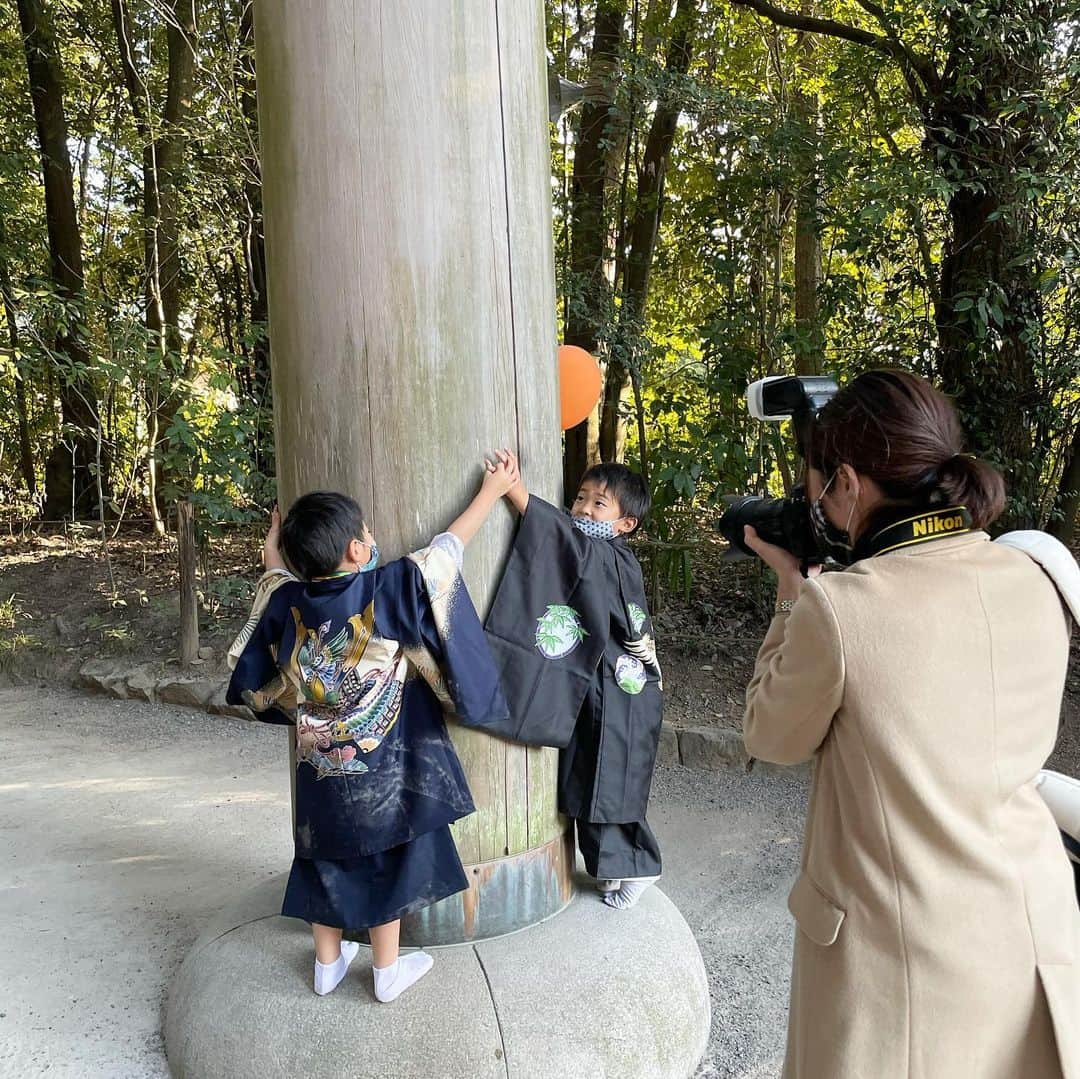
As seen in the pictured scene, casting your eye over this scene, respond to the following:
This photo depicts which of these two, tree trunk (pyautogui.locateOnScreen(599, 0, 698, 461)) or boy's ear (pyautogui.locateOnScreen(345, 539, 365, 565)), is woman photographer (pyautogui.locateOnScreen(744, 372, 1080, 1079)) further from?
tree trunk (pyautogui.locateOnScreen(599, 0, 698, 461))

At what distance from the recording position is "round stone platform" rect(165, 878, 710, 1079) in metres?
1.99

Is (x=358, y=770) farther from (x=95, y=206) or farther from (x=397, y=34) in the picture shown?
(x=95, y=206)

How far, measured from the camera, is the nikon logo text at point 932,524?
1.32m

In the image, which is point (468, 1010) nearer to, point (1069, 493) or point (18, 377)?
point (1069, 493)

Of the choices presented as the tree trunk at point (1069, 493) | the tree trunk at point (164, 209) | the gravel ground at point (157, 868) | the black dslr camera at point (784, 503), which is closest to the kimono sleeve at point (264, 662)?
the gravel ground at point (157, 868)

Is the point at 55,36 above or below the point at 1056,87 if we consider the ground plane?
above

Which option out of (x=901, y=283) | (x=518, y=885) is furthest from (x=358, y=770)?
(x=901, y=283)

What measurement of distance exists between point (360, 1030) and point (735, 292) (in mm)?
4913

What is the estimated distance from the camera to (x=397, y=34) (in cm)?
207

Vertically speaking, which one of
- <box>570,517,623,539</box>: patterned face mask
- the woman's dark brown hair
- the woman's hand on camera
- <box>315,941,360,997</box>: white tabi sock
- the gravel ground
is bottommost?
the gravel ground

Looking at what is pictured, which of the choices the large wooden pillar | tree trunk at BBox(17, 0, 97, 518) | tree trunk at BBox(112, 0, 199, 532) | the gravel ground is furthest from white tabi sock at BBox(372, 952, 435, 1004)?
tree trunk at BBox(17, 0, 97, 518)

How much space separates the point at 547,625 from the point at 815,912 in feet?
A: 3.51

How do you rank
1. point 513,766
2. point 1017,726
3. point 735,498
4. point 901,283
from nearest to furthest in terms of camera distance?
1. point 1017,726
2. point 735,498
3. point 513,766
4. point 901,283

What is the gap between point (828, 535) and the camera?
4.84 ft
